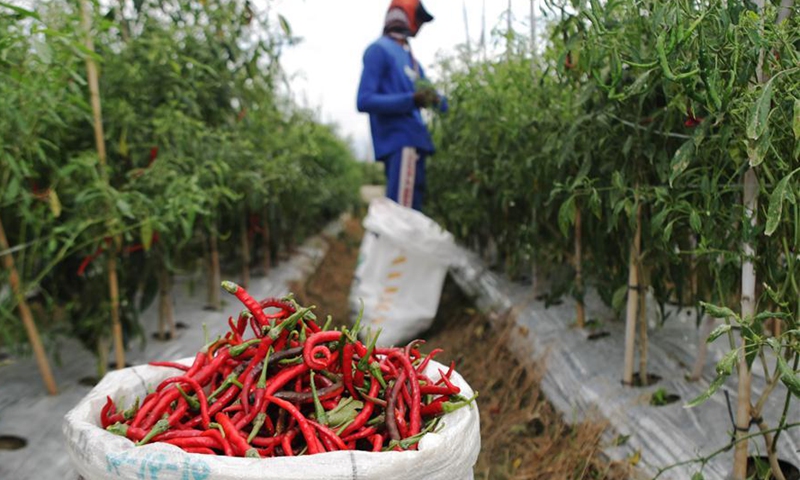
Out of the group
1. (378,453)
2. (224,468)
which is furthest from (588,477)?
(224,468)

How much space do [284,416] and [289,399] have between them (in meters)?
0.03

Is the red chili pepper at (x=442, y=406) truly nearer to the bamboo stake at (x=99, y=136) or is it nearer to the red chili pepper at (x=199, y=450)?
the red chili pepper at (x=199, y=450)

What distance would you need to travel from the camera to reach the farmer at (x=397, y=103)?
3602mm

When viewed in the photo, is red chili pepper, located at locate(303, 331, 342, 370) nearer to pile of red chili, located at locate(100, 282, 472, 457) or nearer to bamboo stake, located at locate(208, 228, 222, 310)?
pile of red chili, located at locate(100, 282, 472, 457)

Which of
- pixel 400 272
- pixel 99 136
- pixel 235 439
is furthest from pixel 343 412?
pixel 400 272

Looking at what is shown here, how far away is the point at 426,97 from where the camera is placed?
11.1 feet

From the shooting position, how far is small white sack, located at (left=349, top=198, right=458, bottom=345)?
336cm

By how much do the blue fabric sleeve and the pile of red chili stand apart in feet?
7.36

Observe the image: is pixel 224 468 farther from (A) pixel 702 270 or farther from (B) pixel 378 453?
→ (A) pixel 702 270

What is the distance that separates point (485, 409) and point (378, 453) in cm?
152

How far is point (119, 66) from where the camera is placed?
98.3 inches

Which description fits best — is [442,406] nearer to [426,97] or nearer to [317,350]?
[317,350]

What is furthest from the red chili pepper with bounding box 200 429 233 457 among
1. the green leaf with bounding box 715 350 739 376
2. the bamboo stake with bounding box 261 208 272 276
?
the bamboo stake with bounding box 261 208 272 276

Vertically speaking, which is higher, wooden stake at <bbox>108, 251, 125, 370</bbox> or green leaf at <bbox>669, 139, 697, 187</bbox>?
green leaf at <bbox>669, 139, 697, 187</bbox>
